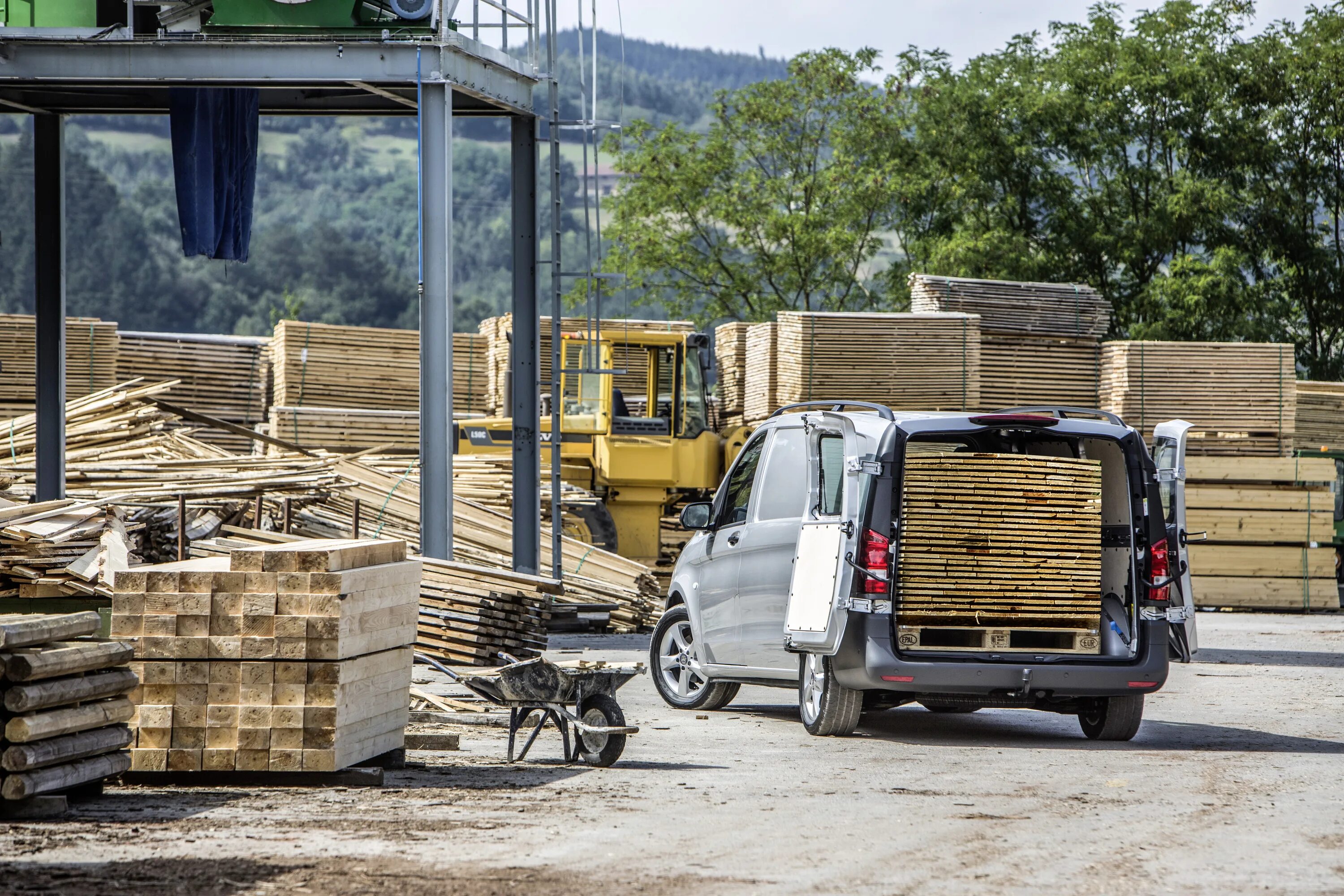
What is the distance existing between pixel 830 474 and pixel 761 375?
46.8ft

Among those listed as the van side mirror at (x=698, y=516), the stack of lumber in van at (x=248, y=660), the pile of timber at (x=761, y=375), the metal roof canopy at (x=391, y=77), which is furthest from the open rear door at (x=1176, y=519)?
the pile of timber at (x=761, y=375)

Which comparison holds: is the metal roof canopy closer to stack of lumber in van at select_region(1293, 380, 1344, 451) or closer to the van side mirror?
the van side mirror

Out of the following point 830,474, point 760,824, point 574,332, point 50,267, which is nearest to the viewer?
point 760,824

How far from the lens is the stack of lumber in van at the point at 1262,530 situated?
23938mm

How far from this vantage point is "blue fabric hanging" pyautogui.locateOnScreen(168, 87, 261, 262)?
53.7ft

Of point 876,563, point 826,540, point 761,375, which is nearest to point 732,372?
point 761,375

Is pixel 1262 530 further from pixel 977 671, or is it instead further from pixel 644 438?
pixel 977 671

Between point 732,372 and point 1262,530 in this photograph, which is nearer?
point 1262,530

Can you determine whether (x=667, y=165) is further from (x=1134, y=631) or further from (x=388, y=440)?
(x=1134, y=631)

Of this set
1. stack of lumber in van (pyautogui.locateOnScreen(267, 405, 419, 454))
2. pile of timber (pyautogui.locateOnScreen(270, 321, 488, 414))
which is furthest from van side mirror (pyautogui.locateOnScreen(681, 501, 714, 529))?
pile of timber (pyautogui.locateOnScreen(270, 321, 488, 414))

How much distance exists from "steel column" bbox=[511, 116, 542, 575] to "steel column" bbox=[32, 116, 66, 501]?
4.89m

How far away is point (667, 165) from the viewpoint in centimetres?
4238

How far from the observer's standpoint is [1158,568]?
9.79 m

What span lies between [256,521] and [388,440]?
8.92 metres
